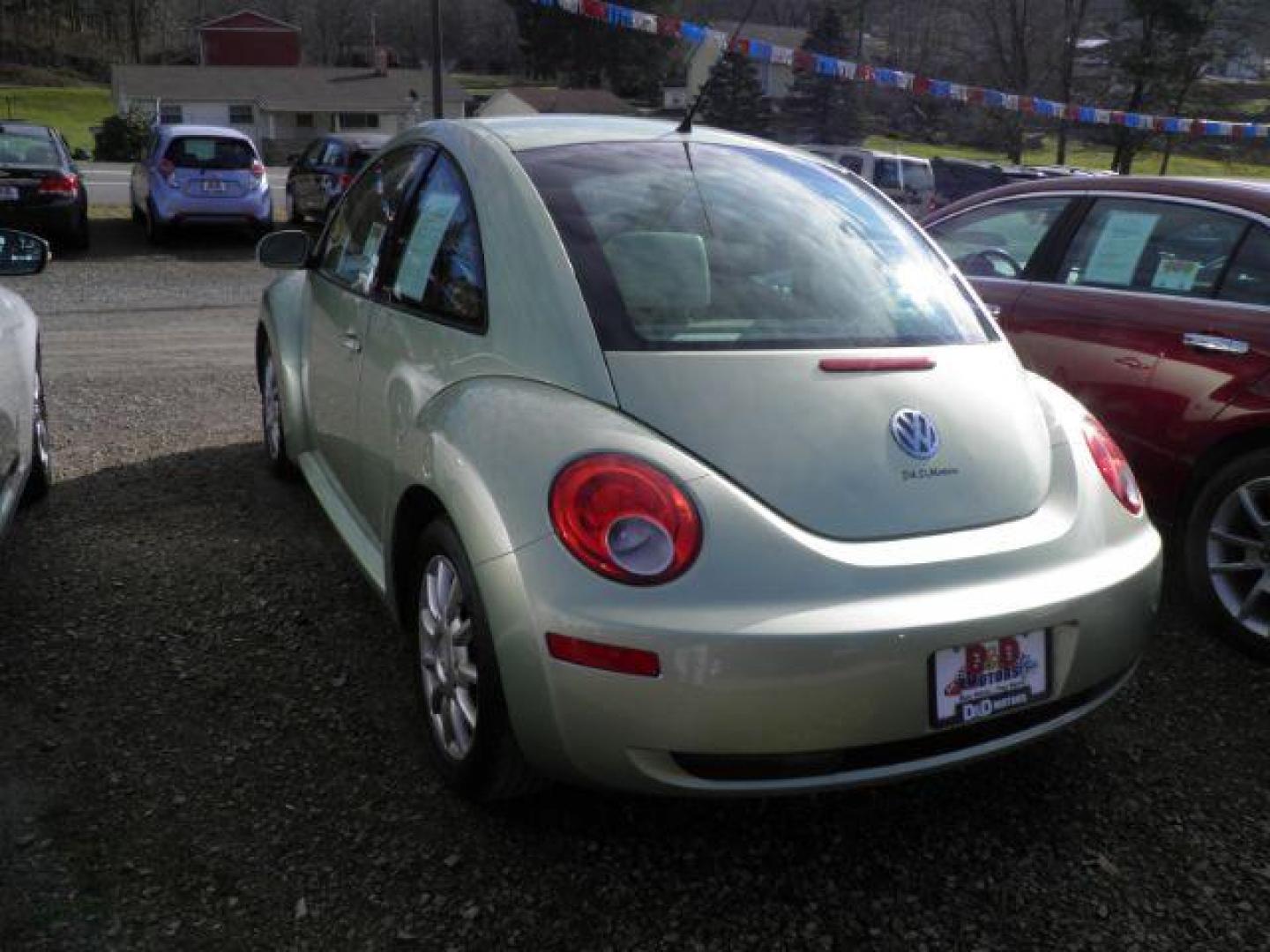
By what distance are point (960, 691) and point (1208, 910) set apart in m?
0.76

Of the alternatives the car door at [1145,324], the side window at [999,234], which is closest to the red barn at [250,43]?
the side window at [999,234]

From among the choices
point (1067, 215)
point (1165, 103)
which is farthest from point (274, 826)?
point (1165, 103)

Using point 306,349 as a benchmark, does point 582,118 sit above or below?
above

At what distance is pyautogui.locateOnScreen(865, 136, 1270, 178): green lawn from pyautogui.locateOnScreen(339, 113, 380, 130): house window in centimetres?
2766

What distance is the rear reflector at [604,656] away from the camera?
2.12 metres

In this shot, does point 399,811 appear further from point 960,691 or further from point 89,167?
point 89,167

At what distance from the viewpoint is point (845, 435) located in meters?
2.42

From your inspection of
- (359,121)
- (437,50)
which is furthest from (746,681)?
(359,121)

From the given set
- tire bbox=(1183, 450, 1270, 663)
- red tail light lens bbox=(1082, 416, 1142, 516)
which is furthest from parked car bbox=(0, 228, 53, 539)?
tire bbox=(1183, 450, 1270, 663)

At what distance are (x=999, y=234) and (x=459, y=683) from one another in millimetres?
3525

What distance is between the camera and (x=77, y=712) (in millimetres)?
3113

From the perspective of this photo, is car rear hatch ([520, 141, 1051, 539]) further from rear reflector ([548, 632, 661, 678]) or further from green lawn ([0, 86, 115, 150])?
green lawn ([0, 86, 115, 150])

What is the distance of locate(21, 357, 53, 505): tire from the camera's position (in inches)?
182

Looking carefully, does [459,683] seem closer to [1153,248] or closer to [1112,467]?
[1112,467]
